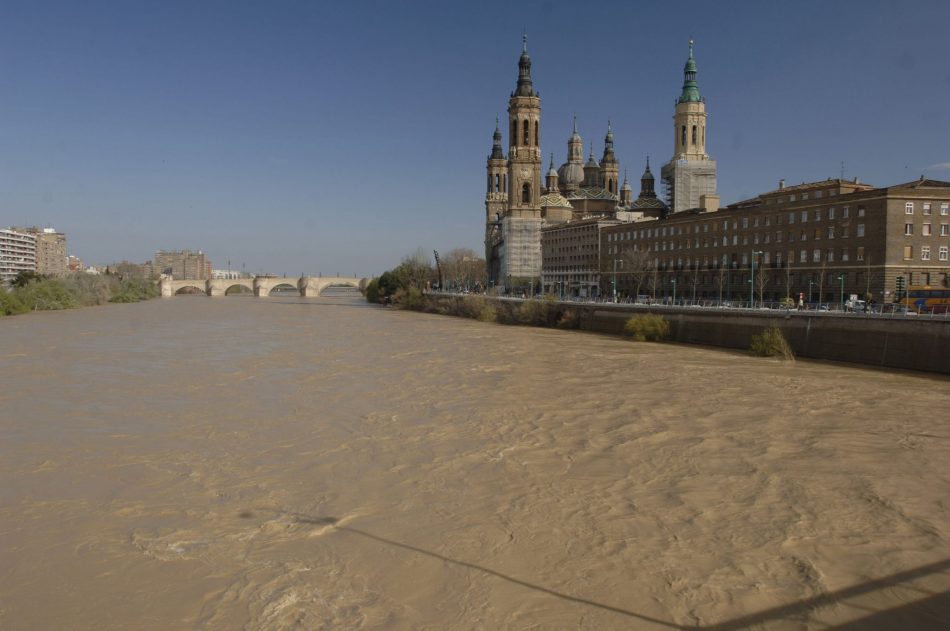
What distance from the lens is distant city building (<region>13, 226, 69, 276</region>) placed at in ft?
502

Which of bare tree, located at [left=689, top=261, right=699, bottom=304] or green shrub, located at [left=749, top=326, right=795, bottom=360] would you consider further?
bare tree, located at [left=689, top=261, right=699, bottom=304]

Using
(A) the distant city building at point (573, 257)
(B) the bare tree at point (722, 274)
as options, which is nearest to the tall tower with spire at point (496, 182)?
(A) the distant city building at point (573, 257)

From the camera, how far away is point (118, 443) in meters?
12.9

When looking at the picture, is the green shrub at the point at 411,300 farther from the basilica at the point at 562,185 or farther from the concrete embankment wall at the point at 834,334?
the concrete embankment wall at the point at 834,334

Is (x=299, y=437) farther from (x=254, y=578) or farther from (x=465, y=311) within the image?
(x=465, y=311)

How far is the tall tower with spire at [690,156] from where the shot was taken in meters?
70.9

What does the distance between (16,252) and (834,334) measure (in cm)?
15452

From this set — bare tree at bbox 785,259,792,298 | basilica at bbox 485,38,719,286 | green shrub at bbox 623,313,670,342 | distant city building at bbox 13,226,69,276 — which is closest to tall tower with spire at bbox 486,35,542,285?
basilica at bbox 485,38,719,286

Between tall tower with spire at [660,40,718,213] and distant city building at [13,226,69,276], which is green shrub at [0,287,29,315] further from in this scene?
distant city building at [13,226,69,276]

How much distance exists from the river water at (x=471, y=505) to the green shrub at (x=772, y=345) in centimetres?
693

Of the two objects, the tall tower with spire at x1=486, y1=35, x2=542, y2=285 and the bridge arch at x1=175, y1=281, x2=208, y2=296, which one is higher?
the tall tower with spire at x1=486, y1=35, x2=542, y2=285

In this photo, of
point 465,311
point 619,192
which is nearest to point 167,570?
point 465,311

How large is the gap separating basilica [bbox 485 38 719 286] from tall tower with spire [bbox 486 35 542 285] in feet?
0.38

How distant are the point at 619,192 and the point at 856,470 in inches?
3643
